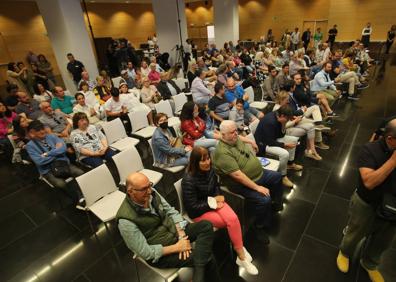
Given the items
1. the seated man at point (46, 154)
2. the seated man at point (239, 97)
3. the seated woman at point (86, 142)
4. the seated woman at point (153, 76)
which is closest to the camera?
the seated man at point (46, 154)

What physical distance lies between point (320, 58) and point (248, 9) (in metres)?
9.51

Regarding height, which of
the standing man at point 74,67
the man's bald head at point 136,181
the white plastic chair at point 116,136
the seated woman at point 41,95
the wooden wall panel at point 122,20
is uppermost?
the wooden wall panel at point 122,20

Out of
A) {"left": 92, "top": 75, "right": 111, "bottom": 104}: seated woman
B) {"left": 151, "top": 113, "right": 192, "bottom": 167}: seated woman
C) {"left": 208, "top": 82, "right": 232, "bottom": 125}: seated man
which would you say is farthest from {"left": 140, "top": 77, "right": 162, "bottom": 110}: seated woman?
{"left": 151, "top": 113, "right": 192, "bottom": 167}: seated woman

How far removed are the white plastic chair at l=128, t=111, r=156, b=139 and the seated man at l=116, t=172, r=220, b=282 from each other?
2289 mm

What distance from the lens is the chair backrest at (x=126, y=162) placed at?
2756mm

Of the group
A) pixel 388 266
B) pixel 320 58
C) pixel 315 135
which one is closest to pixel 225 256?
pixel 388 266

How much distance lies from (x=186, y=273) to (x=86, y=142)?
2.17 metres

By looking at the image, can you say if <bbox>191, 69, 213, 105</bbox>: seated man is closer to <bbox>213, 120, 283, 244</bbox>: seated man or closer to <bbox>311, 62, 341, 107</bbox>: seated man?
<bbox>311, 62, 341, 107</bbox>: seated man

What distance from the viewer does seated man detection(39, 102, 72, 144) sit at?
13.0 feet

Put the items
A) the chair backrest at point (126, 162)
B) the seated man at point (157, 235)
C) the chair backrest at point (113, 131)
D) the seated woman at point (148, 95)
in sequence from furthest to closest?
the seated woman at point (148, 95) → the chair backrest at point (113, 131) → the chair backrest at point (126, 162) → the seated man at point (157, 235)

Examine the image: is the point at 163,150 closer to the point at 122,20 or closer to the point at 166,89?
the point at 166,89

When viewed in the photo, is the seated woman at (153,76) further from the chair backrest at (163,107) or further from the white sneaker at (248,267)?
the white sneaker at (248,267)

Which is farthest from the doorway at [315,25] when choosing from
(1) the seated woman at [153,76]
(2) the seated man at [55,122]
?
(2) the seated man at [55,122]

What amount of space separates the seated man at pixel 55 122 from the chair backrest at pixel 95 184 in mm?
1832
